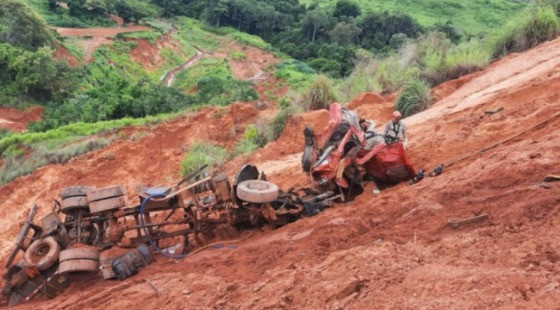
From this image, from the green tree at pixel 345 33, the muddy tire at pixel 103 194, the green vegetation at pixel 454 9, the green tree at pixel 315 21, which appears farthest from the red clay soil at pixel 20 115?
the green vegetation at pixel 454 9

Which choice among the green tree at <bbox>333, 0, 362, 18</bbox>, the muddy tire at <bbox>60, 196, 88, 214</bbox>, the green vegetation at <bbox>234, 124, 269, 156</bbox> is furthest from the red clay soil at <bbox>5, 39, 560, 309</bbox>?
the green tree at <bbox>333, 0, 362, 18</bbox>

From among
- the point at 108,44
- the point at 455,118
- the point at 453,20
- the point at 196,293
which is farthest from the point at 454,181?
the point at 453,20

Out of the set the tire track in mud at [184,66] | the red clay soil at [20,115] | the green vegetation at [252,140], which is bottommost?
the red clay soil at [20,115]

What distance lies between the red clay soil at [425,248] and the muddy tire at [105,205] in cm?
88

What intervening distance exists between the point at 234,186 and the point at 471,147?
12.5ft

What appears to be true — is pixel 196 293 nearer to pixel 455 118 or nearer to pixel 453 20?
pixel 455 118

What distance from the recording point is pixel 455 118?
1017 cm

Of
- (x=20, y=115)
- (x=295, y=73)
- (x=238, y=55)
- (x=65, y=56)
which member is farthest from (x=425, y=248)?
(x=238, y=55)

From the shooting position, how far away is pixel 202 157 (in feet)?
42.8

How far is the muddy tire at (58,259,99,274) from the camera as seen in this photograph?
6355mm

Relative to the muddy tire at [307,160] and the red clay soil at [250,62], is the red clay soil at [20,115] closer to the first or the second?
the red clay soil at [250,62]

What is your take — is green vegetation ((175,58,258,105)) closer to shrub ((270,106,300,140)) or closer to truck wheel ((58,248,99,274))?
shrub ((270,106,300,140))

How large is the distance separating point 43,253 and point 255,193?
2.86 metres

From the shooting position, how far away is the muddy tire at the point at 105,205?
6.74 meters
